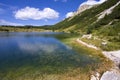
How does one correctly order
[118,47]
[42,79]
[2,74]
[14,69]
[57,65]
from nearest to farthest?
1. [42,79]
2. [2,74]
3. [14,69]
4. [57,65]
5. [118,47]

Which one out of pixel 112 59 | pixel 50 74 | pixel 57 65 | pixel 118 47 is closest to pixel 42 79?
pixel 50 74

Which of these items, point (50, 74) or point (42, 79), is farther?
point (50, 74)

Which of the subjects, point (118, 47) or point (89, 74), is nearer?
point (89, 74)

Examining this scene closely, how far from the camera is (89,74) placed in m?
30.9

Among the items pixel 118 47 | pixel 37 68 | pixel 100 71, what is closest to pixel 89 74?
pixel 100 71

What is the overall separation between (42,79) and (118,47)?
3318 centimetres

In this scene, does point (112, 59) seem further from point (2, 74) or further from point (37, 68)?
point (2, 74)

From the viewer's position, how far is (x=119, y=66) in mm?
36312

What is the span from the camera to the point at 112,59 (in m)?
42.3

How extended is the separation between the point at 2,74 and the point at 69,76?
1114 cm

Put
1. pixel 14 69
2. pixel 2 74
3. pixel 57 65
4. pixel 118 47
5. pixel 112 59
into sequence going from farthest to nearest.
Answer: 1. pixel 118 47
2. pixel 112 59
3. pixel 57 65
4. pixel 14 69
5. pixel 2 74

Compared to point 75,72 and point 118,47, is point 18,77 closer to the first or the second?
point 75,72

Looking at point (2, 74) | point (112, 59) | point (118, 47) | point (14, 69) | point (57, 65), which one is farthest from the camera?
point (118, 47)

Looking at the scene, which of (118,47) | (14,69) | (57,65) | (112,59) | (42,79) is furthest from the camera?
(118,47)
